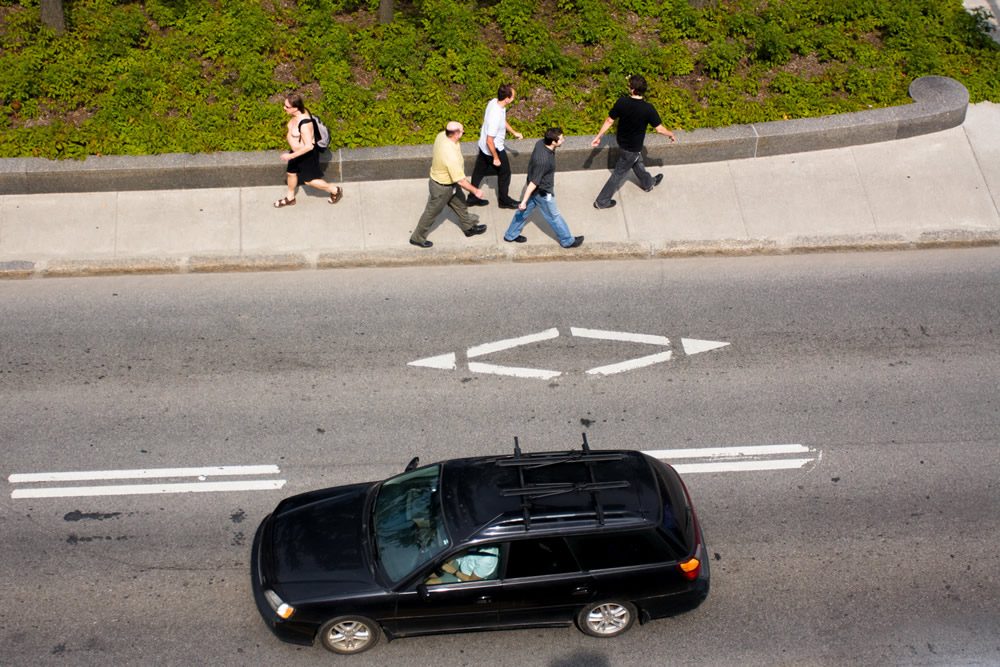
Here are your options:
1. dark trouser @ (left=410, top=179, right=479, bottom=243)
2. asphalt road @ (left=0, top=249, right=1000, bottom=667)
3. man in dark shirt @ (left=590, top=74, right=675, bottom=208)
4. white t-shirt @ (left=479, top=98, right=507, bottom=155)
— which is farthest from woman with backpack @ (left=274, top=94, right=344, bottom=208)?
man in dark shirt @ (left=590, top=74, right=675, bottom=208)

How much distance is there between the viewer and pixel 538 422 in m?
8.92

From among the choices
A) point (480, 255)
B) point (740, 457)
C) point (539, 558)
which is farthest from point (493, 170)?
point (539, 558)

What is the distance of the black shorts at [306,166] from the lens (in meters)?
10.8

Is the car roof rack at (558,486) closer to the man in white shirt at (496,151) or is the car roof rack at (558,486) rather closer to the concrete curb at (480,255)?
the concrete curb at (480,255)

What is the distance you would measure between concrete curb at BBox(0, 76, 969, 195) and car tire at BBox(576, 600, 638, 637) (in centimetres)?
649

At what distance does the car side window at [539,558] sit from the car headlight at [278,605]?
1683mm

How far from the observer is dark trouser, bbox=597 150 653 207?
11039 mm

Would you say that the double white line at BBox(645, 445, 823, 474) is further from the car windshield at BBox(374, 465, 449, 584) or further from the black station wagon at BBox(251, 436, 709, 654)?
the car windshield at BBox(374, 465, 449, 584)

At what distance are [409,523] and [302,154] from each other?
5360 millimetres

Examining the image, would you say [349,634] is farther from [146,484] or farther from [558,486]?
[146,484]

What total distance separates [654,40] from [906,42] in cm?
390

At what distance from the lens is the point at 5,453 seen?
27.9 feet

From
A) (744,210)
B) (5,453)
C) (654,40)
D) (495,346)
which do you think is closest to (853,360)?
(744,210)

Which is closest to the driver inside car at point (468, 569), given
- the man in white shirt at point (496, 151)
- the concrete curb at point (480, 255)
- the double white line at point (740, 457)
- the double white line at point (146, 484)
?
the double white line at point (146, 484)
